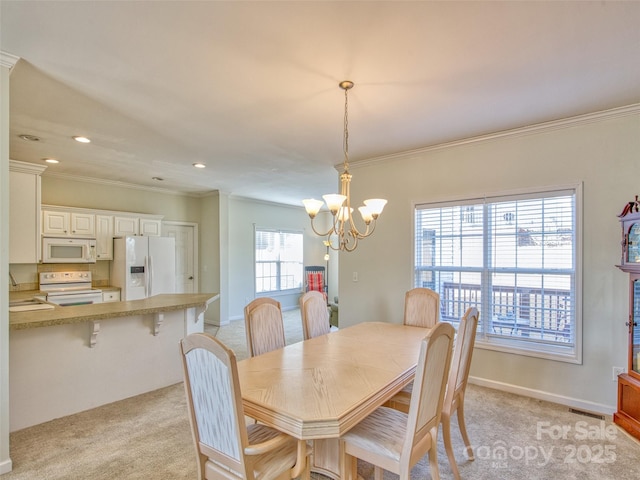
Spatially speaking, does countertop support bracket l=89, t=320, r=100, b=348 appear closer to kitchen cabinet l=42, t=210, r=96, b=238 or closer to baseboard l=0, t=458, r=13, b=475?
baseboard l=0, t=458, r=13, b=475

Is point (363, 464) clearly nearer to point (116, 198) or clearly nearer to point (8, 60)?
point (8, 60)

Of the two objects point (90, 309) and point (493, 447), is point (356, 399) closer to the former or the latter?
point (493, 447)

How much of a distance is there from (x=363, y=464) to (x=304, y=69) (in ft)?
8.71

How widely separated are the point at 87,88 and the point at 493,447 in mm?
3938

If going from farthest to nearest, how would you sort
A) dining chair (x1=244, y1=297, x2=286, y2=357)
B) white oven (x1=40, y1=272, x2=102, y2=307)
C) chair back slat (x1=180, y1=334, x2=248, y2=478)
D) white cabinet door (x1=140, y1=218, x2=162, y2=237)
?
white cabinet door (x1=140, y1=218, x2=162, y2=237), white oven (x1=40, y1=272, x2=102, y2=307), dining chair (x1=244, y1=297, x2=286, y2=357), chair back slat (x1=180, y1=334, x2=248, y2=478)

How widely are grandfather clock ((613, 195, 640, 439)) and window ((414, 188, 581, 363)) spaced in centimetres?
36

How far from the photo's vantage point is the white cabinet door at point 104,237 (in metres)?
5.08

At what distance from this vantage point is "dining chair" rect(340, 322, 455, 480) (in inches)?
57.7

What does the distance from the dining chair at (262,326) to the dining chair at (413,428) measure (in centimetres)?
97

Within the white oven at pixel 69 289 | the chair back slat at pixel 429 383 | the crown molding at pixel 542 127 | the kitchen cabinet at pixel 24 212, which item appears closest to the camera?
the chair back slat at pixel 429 383

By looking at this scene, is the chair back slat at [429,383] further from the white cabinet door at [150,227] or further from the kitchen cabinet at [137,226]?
the white cabinet door at [150,227]

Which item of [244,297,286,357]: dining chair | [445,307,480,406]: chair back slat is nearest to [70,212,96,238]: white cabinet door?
[244,297,286,357]: dining chair

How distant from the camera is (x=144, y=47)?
6.39 feet

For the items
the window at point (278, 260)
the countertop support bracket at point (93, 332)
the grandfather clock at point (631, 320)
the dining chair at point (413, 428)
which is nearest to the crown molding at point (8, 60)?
the countertop support bracket at point (93, 332)
